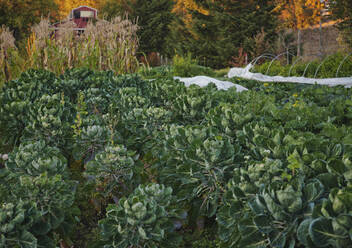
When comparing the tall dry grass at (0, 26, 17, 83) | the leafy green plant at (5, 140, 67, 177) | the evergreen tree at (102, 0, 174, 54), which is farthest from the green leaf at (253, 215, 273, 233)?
the evergreen tree at (102, 0, 174, 54)

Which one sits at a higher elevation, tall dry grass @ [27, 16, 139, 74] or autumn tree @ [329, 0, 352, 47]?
autumn tree @ [329, 0, 352, 47]

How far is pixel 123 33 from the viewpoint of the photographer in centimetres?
783

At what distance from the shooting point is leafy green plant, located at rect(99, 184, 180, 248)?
1.90m

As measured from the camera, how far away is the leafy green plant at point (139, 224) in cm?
190

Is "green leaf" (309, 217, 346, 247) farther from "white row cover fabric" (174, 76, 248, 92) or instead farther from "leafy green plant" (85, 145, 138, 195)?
"white row cover fabric" (174, 76, 248, 92)

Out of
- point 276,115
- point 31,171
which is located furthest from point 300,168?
point 31,171

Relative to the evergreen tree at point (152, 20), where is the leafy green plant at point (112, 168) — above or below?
below

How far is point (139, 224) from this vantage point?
1935 mm

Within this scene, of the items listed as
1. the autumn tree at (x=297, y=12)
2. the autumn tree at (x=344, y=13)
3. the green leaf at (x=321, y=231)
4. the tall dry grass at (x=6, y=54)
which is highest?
the autumn tree at (x=297, y=12)

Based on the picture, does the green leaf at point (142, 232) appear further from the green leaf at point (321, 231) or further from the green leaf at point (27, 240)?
the green leaf at point (321, 231)

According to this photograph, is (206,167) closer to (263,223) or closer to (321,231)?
(263,223)

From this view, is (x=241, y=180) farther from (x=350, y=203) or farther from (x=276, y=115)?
(x=276, y=115)

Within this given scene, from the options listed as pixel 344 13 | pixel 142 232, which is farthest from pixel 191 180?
pixel 344 13

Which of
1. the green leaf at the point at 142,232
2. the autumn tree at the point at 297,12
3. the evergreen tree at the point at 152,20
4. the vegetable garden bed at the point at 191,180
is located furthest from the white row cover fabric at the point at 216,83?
the evergreen tree at the point at 152,20
